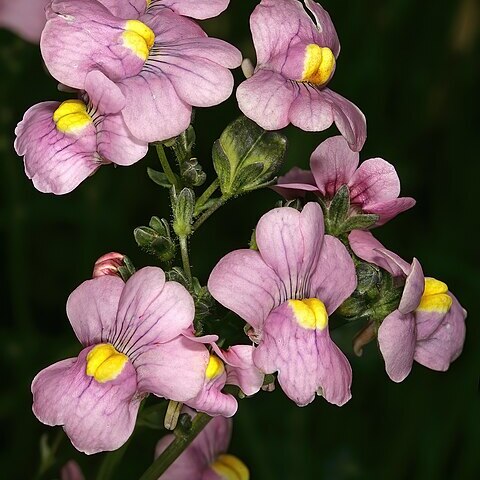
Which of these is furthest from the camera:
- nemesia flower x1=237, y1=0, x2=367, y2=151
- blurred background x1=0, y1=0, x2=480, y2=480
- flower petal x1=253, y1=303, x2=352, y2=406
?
blurred background x1=0, y1=0, x2=480, y2=480

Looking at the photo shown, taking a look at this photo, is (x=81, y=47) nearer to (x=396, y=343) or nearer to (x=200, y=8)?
(x=200, y=8)

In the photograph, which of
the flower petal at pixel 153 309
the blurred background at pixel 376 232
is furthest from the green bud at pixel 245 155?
the blurred background at pixel 376 232

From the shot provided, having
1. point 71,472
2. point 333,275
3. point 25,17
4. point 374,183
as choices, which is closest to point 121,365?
point 333,275

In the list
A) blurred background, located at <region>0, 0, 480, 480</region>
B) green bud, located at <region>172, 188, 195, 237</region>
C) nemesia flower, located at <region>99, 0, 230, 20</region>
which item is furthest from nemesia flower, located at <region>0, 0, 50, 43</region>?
green bud, located at <region>172, 188, 195, 237</region>

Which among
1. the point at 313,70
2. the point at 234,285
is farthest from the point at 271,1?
the point at 234,285

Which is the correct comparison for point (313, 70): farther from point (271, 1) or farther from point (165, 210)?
point (165, 210)

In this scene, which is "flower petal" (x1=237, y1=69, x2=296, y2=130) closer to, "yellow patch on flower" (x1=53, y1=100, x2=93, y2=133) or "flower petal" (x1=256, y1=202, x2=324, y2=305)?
"flower petal" (x1=256, y1=202, x2=324, y2=305)
